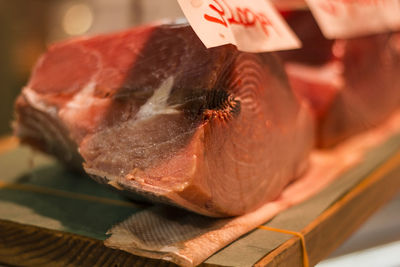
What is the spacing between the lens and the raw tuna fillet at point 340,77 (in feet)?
6.14

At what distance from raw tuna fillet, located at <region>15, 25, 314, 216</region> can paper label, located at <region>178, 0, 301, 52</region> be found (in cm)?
5

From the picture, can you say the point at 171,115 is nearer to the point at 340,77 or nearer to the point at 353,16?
the point at 353,16

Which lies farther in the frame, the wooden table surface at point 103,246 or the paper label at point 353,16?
the paper label at point 353,16

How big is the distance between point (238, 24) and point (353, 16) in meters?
0.74

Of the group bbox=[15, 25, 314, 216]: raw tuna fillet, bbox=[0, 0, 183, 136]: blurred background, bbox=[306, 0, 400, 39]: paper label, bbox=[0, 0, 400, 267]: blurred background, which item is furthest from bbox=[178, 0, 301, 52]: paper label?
bbox=[0, 0, 183, 136]: blurred background

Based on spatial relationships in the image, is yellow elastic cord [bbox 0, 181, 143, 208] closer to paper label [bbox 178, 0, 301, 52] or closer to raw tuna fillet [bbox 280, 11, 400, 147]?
paper label [bbox 178, 0, 301, 52]

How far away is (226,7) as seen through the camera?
3.68 ft

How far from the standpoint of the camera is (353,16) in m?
1.72

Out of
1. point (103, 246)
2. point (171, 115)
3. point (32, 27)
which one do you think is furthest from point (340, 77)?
point (32, 27)

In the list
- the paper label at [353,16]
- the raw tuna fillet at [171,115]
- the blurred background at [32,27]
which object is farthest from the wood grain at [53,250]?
the blurred background at [32,27]

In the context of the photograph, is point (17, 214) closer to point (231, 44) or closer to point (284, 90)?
point (231, 44)

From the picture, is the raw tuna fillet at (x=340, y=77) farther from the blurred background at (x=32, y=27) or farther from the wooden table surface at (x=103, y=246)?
the blurred background at (x=32, y=27)

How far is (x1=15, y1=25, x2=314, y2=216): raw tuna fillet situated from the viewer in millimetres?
1064

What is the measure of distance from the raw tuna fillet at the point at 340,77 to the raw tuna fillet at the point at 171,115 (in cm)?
46
